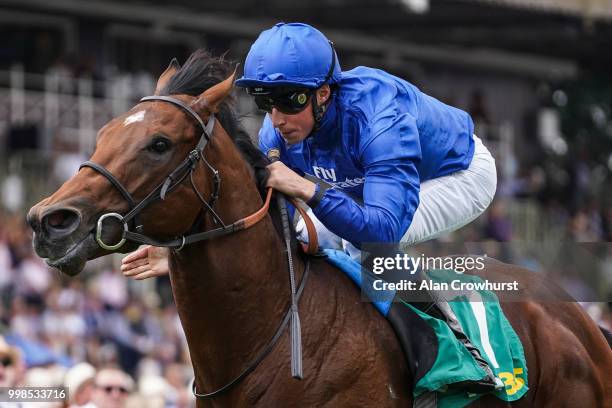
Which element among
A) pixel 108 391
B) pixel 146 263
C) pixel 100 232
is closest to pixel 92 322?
pixel 108 391

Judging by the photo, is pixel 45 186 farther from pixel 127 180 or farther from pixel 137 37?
pixel 127 180

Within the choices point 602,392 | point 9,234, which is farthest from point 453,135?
point 9,234

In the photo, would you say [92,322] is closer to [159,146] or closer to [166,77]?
[166,77]

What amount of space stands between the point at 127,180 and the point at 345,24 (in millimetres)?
17114

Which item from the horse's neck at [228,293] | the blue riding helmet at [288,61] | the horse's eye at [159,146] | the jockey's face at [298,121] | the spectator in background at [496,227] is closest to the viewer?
the horse's eye at [159,146]

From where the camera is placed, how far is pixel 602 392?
559 centimetres

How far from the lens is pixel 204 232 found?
4.45 meters

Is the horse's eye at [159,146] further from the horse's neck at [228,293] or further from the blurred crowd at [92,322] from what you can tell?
the blurred crowd at [92,322]

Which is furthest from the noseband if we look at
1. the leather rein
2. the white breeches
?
the white breeches

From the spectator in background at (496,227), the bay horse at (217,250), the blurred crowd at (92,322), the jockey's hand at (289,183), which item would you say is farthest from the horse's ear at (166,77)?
the spectator in background at (496,227)

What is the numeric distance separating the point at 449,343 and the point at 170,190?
1361mm

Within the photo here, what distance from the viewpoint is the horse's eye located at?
4.30m

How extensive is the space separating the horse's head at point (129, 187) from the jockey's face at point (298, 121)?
43 centimetres

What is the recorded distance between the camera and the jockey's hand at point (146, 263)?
16.3ft
